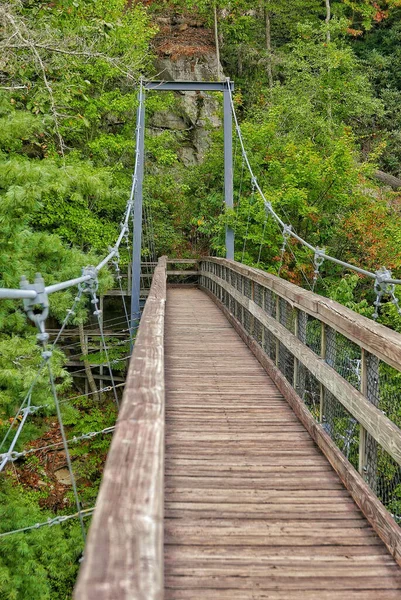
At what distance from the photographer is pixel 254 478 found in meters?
2.98

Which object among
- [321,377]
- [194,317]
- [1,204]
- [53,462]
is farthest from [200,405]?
[53,462]

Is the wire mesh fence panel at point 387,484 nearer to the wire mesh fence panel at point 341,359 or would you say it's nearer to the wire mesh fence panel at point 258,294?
the wire mesh fence panel at point 341,359

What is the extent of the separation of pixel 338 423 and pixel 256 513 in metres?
1.13

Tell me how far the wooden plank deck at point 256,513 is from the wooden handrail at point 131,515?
2.39 feet

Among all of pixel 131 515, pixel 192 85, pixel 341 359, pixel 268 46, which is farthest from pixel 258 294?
pixel 268 46

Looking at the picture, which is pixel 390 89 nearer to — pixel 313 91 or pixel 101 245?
pixel 313 91

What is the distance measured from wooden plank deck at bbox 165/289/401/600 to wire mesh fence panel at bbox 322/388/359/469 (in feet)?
0.57

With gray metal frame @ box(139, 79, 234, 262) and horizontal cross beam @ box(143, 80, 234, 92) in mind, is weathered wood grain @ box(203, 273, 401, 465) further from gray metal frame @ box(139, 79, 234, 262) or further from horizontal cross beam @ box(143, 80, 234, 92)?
horizontal cross beam @ box(143, 80, 234, 92)

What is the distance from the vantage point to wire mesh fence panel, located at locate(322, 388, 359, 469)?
3.44 m

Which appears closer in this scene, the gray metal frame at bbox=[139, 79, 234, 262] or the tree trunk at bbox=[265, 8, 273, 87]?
the gray metal frame at bbox=[139, 79, 234, 262]

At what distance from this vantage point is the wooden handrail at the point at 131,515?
1017 millimetres

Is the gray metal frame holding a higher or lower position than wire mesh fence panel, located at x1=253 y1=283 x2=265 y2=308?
higher

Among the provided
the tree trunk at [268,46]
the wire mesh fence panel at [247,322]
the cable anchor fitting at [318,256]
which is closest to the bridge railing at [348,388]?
the cable anchor fitting at [318,256]

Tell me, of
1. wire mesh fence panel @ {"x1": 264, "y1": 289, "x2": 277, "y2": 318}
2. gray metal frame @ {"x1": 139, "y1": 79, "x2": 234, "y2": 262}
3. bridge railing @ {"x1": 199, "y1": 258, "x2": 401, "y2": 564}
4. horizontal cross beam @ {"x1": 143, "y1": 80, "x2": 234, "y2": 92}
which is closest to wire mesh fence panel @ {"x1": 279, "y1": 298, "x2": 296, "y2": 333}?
bridge railing @ {"x1": 199, "y1": 258, "x2": 401, "y2": 564}
